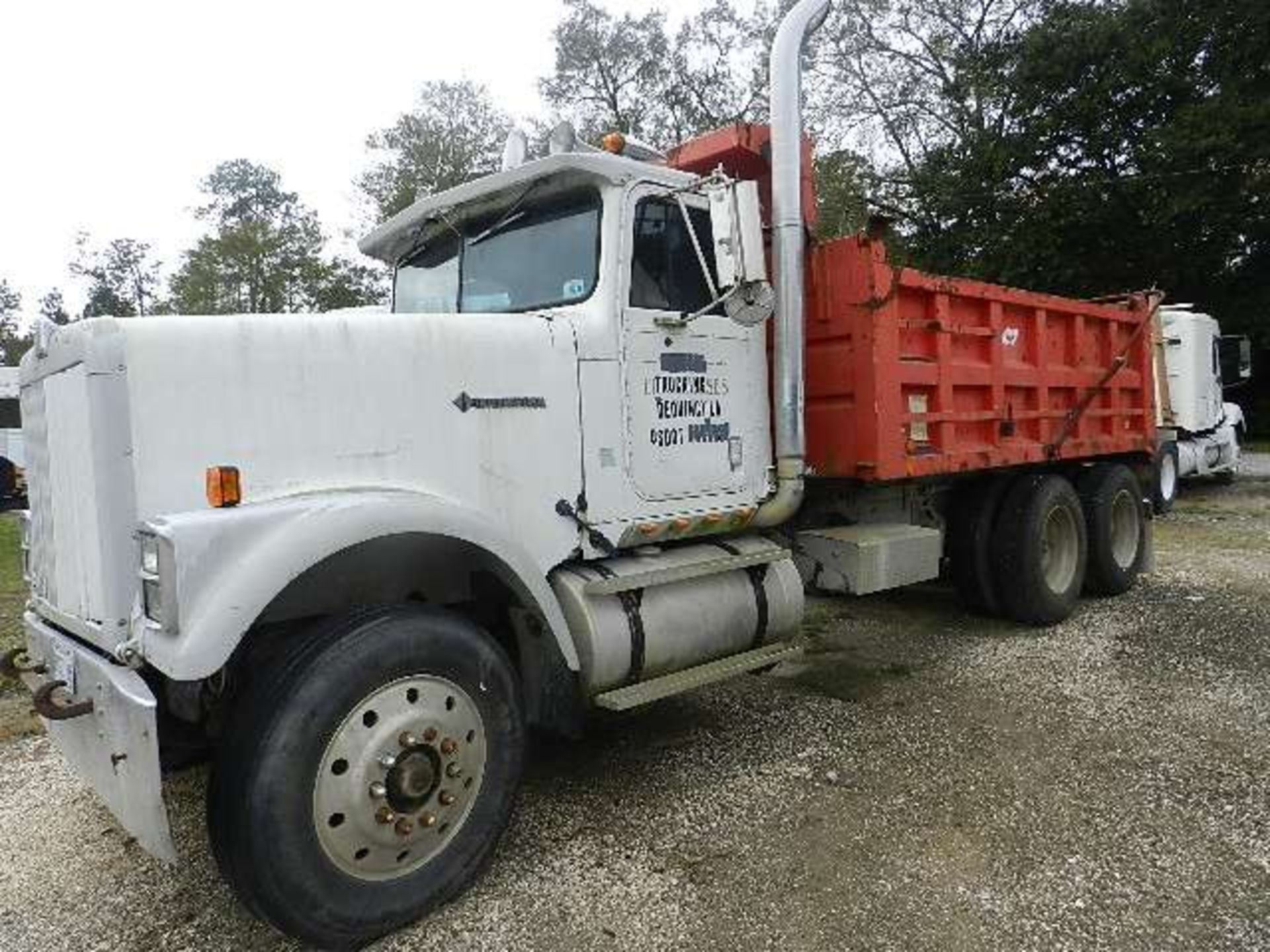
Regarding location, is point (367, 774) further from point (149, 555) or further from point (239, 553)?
point (149, 555)

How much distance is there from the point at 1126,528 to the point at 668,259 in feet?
16.2

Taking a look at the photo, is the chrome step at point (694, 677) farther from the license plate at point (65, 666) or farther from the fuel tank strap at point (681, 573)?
the license plate at point (65, 666)

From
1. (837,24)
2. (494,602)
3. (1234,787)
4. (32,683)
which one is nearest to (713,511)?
(494,602)

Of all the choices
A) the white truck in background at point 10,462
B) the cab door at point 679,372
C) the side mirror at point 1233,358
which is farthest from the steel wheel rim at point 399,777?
the side mirror at point 1233,358

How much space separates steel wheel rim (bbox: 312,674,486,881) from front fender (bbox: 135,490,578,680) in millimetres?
445

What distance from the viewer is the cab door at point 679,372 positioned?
382cm

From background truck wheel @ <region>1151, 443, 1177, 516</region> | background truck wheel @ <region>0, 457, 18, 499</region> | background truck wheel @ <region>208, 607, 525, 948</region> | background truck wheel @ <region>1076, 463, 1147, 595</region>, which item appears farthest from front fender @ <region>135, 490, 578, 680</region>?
background truck wheel @ <region>0, 457, 18, 499</region>

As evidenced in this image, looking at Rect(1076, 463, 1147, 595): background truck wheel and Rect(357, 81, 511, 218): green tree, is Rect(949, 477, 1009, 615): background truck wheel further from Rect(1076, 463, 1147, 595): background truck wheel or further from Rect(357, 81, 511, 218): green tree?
Rect(357, 81, 511, 218): green tree

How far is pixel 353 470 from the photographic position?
3.01m

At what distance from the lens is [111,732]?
262 centimetres

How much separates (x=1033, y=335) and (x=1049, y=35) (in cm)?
2336

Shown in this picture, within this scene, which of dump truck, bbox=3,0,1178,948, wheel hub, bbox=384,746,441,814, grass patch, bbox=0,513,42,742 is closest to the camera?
dump truck, bbox=3,0,1178,948

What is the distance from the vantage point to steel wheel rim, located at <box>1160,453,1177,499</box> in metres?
12.3

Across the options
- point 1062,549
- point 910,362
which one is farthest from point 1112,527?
point 910,362
